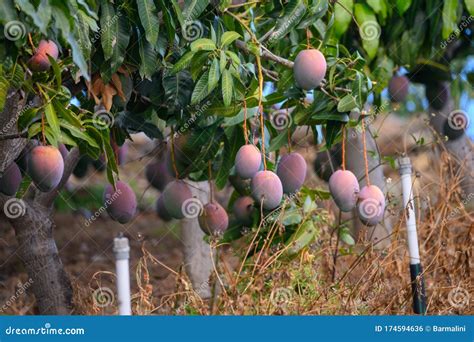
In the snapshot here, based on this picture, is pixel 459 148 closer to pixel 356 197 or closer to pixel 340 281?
pixel 340 281

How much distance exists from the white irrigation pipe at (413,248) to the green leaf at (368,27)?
22.8 inches

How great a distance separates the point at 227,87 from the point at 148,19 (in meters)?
0.25

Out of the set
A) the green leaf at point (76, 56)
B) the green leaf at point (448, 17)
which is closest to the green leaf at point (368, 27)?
the green leaf at point (448, 17)

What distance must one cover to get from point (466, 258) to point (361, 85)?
2.75 feet

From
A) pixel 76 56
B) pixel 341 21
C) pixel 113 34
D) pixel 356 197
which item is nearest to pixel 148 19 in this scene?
pixel 113 34

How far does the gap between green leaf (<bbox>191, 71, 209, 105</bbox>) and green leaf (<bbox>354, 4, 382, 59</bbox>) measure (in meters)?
1.05

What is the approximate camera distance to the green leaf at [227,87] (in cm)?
233

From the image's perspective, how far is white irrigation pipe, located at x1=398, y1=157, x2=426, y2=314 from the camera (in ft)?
8.98

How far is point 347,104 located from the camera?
2400mm

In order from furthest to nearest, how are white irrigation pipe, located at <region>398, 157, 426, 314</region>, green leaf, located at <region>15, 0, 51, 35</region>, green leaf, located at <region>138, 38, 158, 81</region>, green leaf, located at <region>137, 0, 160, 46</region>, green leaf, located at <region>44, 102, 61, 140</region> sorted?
white irrigation pipe, located at <region>398, 157, 426, 314</region>
green leaf, located at <region>138, 38, 158, 81</region>
green leaf, located at <region>137, 0, 160, 46</region>
green leaf, located at <region>44, 102, 61, 140</region>
green leaf, located at <region>15, 0, 51, 35</region>

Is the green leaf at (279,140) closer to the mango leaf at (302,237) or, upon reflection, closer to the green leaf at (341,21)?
the mango leaf at (302,237)

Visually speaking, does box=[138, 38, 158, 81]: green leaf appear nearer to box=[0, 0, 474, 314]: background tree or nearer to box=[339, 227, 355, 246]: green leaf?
box=[0, 0, 474, 314]: background tree

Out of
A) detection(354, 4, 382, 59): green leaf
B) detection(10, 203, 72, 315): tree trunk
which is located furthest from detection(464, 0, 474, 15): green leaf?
detection(10, 203, 72, 315): tree trunk

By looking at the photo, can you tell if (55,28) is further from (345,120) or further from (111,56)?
(345,120)
